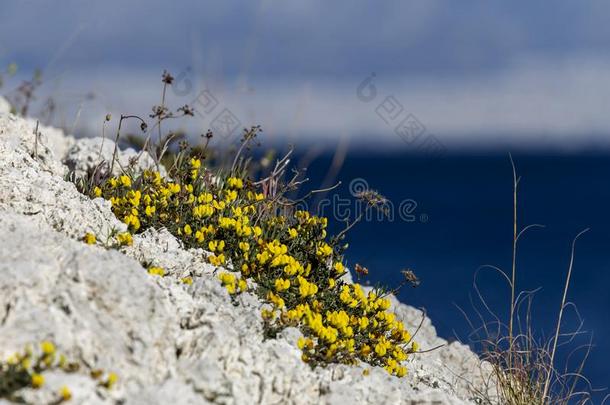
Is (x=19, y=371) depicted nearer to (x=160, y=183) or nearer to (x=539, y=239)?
(x=160, y=183)

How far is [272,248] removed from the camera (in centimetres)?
520

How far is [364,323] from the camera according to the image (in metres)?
5.06

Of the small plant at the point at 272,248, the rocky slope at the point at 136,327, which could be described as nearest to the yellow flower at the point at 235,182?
the small plant at the point at 272,248

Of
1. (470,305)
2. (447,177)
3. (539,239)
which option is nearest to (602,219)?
(539,239)

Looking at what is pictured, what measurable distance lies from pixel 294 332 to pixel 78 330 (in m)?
1.35

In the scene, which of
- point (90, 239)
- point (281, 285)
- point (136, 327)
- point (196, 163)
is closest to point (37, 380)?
point (136, 327)

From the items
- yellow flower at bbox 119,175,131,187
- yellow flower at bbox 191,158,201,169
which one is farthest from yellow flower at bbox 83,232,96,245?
yellow flower at bbox 191,158,201,169

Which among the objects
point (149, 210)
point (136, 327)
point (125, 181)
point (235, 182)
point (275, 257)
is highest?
point (235, 182)

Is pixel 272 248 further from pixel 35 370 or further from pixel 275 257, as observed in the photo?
pixel 35 370

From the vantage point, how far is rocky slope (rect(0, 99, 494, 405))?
3711 mm

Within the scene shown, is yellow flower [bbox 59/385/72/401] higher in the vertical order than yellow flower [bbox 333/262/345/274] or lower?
lower

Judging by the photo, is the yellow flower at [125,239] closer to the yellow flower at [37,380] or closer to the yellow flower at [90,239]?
the yellow flower at [90,239]

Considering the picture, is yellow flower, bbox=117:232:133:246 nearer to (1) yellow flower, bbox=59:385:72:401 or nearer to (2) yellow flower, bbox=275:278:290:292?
(2) yellow flower, bbox=275:278:290:292

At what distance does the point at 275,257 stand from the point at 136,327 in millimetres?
1491
